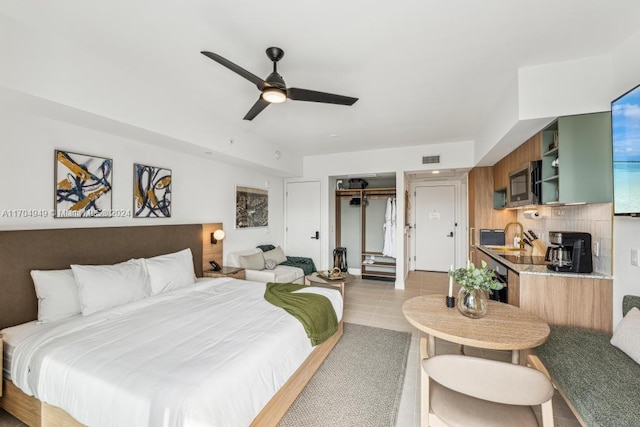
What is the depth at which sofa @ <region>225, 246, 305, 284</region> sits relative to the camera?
4.07 metres

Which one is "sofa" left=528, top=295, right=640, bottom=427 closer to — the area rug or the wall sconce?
the area rug

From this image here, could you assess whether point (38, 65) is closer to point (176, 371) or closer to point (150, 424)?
point (176, 371)

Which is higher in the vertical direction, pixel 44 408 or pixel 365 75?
pixel 365 75

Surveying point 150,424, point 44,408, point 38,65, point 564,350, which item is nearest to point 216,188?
point 38,65

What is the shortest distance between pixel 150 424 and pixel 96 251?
199 cm

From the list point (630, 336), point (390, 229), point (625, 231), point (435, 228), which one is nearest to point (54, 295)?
point (630, 336)

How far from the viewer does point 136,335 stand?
1.79 metres

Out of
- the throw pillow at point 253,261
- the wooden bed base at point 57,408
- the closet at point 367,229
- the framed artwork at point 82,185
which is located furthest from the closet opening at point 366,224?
the framed artwork at point 82,185

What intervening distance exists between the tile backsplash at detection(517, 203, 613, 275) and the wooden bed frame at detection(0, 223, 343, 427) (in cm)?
249

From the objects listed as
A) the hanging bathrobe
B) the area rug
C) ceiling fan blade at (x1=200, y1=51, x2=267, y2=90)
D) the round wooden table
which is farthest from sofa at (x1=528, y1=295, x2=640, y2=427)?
the hanging bathrobe

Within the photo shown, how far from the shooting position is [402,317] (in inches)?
146

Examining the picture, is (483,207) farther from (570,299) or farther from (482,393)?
(482,393)

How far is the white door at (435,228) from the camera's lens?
20.8 ft

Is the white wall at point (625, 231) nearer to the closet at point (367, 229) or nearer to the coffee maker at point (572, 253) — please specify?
the coffee maker at point (572, 253)
